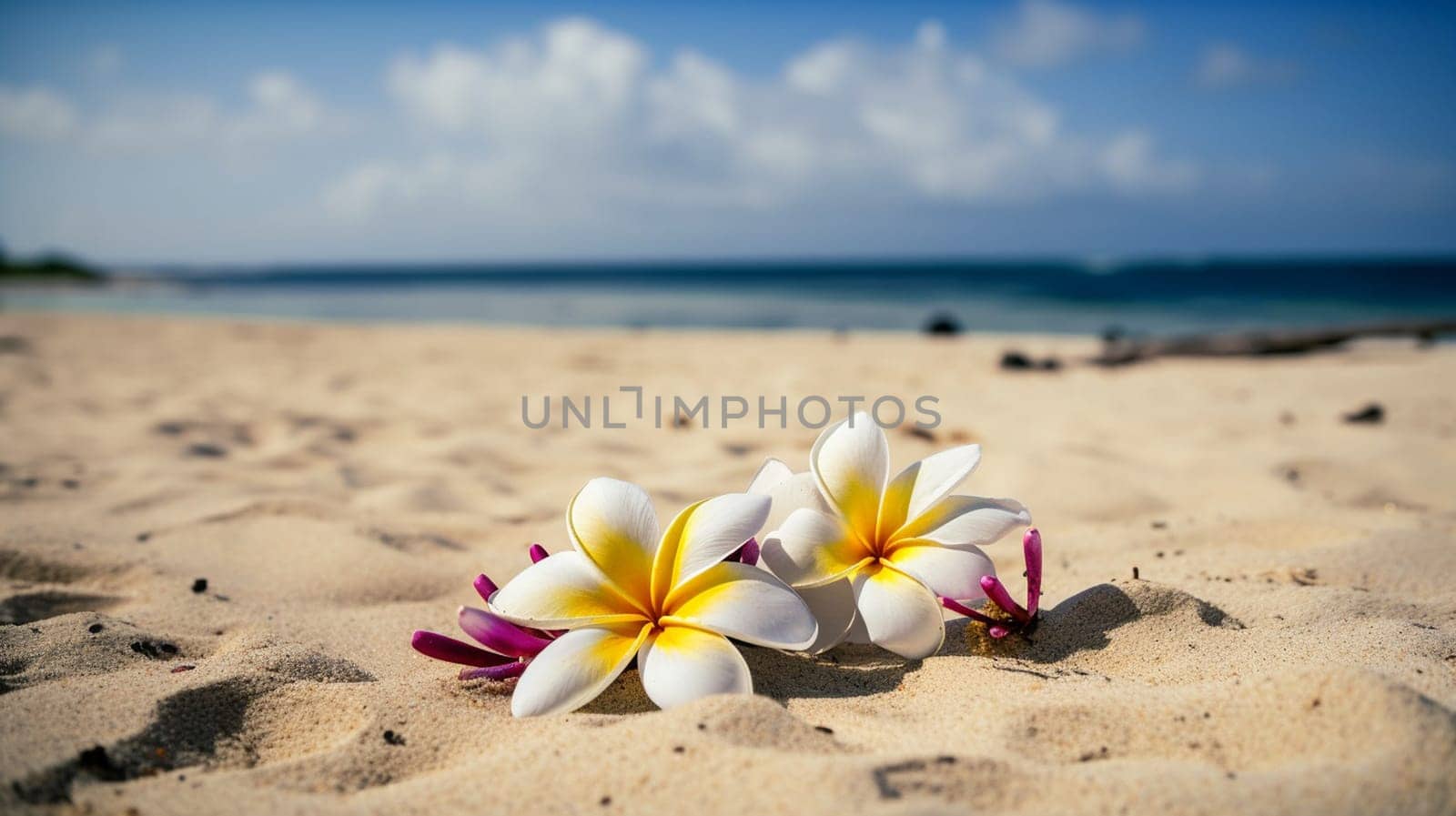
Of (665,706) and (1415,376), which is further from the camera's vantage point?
(1415,376)

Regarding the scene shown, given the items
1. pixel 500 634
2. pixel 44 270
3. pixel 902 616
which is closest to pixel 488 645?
pixel 500 634

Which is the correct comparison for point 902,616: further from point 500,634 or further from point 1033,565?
point 500,634

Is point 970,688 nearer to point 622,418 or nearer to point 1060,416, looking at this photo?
point 1060,416

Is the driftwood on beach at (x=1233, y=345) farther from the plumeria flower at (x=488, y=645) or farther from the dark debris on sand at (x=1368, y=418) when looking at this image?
the plumeria flower at (x=488, y=645)

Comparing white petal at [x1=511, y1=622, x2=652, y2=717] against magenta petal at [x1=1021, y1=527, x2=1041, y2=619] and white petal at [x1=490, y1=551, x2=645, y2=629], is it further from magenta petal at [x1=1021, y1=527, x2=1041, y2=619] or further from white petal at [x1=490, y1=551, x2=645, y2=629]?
magenta petal at [x1=1021, y1=527, x2=1041, y2=619]

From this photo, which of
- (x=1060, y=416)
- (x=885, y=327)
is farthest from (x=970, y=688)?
(x=885, y=327)

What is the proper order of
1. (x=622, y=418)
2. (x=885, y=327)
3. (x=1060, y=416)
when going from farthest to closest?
(x=885, y=327) → (x=622, y=418) → (x=1060, y=416)
